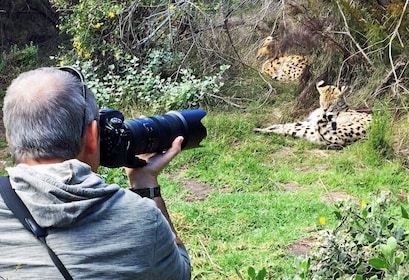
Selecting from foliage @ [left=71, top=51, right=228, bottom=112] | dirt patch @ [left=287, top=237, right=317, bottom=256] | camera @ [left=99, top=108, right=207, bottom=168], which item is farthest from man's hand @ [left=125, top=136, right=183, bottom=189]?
foliage @ [left=71, top=51, right=228, bottom=112]

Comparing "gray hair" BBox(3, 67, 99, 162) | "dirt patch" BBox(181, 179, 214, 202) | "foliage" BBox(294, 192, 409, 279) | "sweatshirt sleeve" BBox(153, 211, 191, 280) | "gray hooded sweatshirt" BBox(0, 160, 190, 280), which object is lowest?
"dirt patch" BBox(181, 179, 214, 202)

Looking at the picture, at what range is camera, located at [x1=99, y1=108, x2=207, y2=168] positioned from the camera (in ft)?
6.31

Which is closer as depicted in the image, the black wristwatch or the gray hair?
the gray hair

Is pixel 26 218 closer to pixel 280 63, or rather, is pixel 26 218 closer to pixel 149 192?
pixel 149 192

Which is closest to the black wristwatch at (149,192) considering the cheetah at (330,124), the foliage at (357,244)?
the foliage at (357,244)

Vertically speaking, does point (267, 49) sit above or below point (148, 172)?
below

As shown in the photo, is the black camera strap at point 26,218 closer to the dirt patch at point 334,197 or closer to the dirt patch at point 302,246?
the dirt patch at point 302,246

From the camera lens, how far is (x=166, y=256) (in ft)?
5.57

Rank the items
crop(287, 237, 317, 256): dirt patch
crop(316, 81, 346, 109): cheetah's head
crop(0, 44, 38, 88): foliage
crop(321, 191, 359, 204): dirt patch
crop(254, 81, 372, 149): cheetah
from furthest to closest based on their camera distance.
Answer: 1. crop(0, 44, 38, 88): foliage
2. crop(316, 81, 346, 109): cheetah's head
3. crop(254, 81, 372, 149): cheetah
4. crop(321, 191, 359, 204): dirt patch
5. crop(287, 237, 317, 256): dirt patch

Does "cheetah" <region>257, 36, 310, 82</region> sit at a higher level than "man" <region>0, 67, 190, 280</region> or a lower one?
lower

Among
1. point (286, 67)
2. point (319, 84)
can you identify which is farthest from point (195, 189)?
point (286, 67)

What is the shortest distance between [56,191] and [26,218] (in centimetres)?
10

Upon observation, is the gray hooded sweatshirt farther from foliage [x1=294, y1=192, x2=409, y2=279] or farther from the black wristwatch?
foliage [x1=294, y1=192, x2=409, y2=279]

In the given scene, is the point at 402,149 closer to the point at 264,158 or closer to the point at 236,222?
the point at 264,158
